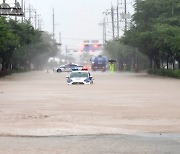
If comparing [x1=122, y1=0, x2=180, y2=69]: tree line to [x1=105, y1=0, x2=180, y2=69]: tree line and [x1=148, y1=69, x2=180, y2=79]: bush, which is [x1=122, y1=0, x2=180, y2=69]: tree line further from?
[x1=148, y1=69, x2=180, y2=79]: bush

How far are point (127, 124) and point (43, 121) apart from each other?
8.89 feet

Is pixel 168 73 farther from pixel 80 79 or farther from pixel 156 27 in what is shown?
pixel 80 79

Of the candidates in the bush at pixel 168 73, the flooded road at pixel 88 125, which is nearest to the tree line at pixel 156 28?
the bush at pixel 168 73

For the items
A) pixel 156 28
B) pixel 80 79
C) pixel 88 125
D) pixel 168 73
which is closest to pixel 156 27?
pixel 156 28

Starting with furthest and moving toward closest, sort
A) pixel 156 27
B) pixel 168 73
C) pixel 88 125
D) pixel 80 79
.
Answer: pixel 168 73 < pixel 156 27 < pixel 80 79 < pixel 88 125

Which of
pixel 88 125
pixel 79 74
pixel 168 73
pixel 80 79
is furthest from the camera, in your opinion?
pixel 168 73

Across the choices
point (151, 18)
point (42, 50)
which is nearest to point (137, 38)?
point (151, 18)

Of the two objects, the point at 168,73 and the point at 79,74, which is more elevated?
the point at 79,74

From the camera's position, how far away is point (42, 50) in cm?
11519

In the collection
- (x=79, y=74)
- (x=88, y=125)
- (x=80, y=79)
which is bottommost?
(x=88, y=125)

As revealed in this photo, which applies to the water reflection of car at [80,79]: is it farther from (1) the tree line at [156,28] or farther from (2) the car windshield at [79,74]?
(1) the tree line at [156,28]

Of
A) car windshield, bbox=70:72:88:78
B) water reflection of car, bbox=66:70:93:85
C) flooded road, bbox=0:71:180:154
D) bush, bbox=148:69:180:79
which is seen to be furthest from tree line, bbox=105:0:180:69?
flooded road, bbox=0:71:180:154

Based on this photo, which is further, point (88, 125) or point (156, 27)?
point (156, 27)

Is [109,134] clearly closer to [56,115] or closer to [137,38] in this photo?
[56,115]
